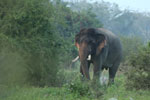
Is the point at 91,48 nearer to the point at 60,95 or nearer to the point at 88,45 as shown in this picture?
the point at 88,45

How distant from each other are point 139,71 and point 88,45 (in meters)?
2.06

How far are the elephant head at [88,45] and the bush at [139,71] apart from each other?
4.73 feet

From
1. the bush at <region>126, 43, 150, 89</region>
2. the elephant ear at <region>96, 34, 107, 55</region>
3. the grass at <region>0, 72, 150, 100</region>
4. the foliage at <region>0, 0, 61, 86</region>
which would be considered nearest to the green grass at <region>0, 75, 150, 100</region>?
the grass at <region>0, 72, 150, 100</region>

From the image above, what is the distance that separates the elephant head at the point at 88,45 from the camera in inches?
486

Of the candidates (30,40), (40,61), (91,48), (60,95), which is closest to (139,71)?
(91,48)

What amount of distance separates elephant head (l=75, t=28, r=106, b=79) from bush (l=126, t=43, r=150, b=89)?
1442 millimetres

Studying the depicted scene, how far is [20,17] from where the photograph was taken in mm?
12195

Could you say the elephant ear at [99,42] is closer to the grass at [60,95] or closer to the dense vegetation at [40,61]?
the dense vegetation at [40,61]

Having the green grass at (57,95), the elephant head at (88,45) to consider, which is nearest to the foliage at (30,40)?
the green grass at (57,95)

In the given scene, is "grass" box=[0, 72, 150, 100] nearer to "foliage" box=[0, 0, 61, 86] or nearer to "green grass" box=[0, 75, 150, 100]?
"green grass" box=[0, 75, 150, 100]

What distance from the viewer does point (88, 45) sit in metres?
12.5

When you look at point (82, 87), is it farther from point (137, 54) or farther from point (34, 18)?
point (34, 18)

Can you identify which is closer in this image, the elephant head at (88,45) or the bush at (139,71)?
the bush at (139,71)

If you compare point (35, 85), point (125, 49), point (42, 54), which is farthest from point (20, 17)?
point (125, 49)
